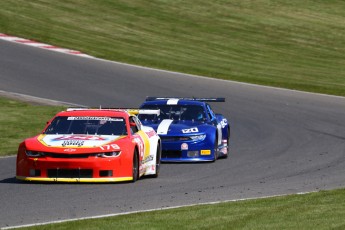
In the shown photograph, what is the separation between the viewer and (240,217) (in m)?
10.7

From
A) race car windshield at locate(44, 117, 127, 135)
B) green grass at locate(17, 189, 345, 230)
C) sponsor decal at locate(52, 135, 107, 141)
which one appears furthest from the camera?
race car windshield at locate(44, 117, 127, 135)

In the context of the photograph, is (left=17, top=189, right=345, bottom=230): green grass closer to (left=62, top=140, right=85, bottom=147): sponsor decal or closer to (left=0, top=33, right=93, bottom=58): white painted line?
(left=62, top=140, right=85, bottom=147): sponsor decal

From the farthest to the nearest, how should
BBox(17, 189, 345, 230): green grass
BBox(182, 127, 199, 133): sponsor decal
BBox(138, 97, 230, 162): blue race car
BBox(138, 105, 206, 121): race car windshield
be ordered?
BBox(138, 105, 206, 121): race car windshield
BBox(182, 127, 199, 133): sponsor decal
BBox(138, 97, 230, 162): blue race car
BBox(17, 189, 345, 230): green grass

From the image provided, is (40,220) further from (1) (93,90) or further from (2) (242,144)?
(1) (93,90)

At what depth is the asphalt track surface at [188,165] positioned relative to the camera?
12781 millimetres

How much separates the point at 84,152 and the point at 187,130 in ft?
15.8

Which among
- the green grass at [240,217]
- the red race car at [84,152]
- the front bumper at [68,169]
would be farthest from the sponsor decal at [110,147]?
the green grass at [240,217]

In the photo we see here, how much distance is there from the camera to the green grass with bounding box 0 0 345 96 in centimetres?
3647

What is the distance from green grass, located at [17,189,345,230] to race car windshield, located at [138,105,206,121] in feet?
24.8

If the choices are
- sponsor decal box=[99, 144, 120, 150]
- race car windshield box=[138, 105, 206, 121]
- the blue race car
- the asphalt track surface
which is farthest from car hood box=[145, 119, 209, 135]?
sponsor decal box=[99, 144, 120, 150]

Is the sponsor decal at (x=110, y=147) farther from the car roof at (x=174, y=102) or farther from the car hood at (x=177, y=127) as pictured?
the car roof at (x=174, y=102)

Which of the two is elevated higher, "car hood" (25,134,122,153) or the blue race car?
"car hood" (25,134,122,153)

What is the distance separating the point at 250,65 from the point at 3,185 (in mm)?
24177

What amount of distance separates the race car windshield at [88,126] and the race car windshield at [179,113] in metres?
4.04
